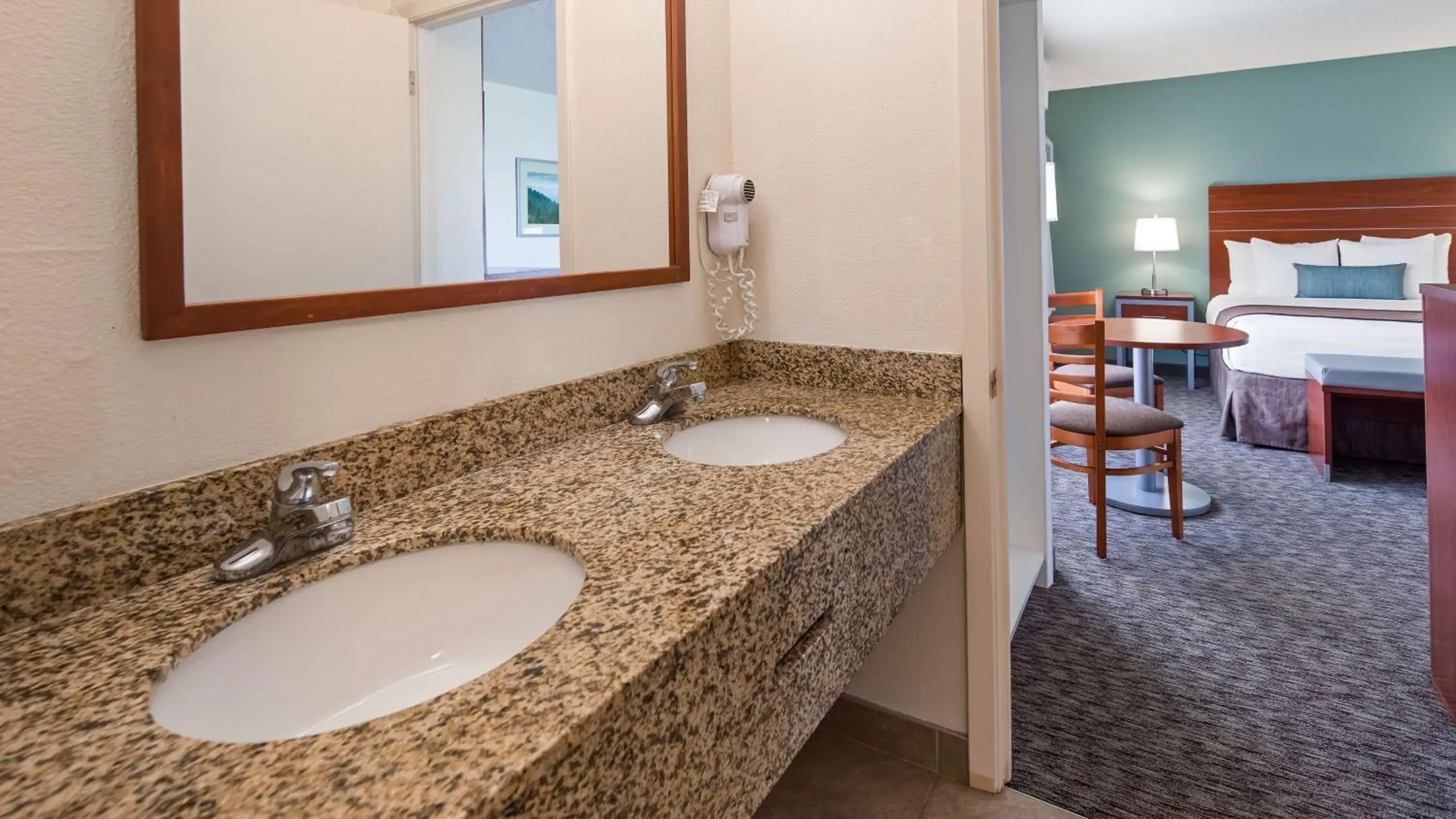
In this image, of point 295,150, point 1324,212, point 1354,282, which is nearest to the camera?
point 295,150

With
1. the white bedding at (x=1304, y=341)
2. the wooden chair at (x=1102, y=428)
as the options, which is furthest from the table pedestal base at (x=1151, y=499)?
the white bedding at (x=1304, y=341)

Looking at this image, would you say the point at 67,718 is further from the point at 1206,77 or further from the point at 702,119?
the point at 1206,77

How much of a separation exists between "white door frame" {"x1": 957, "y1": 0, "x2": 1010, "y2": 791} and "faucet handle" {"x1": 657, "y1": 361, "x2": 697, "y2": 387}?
20.0 inches

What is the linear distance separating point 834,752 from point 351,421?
4.01 feet

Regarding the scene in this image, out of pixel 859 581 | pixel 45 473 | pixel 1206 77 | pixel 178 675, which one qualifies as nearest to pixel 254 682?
pixel 178 675

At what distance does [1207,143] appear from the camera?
18.9 feet

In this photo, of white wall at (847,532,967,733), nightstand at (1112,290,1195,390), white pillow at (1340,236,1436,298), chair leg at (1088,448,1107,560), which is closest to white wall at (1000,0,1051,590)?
chair leg at (1088,448,1107,560)

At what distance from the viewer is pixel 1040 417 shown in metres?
2.53

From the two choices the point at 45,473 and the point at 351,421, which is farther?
the point at 351,421

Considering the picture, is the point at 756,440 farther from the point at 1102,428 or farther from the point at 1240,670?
the point at 1102,428

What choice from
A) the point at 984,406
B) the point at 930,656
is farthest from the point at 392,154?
the point at 930,656

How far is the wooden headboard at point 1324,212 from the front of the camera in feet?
16.9

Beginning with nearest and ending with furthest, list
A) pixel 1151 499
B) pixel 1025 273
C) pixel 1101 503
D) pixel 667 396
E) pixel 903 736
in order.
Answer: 1. pixel 667 396
2. pixel 903 736
3. pixel 1025 273
4. pixel 1101 503
5. pixel 1151 499

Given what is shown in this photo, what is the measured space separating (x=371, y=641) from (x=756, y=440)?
82 cm
